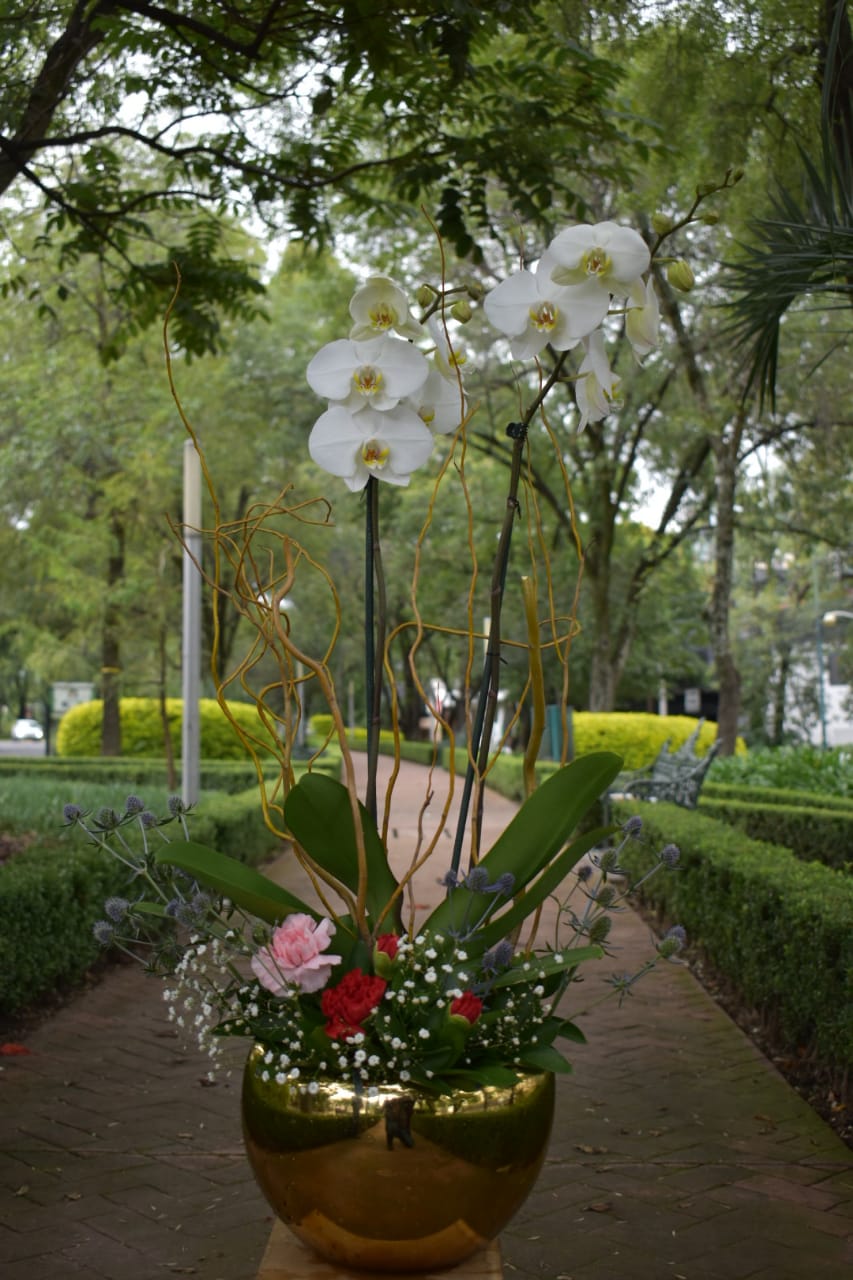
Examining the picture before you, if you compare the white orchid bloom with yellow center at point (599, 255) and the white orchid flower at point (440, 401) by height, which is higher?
the white orchid bloom with yellow center at point (599, 255)

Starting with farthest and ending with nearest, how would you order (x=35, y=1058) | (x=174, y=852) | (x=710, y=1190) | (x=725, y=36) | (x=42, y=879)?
(x=725, y=36), (x=42, y=879), (x=35, y=1058), (x=710, y=1190), (x=174, y=852)

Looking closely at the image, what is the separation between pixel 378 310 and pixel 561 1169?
275 centimetres

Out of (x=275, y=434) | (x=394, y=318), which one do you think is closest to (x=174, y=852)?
(x=394, y=318)

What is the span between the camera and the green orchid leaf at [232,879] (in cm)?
196

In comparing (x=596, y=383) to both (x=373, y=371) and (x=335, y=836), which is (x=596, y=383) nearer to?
(x=373, y=371)

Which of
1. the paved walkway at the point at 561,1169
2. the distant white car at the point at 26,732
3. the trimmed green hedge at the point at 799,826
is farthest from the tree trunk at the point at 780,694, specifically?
the distant white car at the point at 26,732

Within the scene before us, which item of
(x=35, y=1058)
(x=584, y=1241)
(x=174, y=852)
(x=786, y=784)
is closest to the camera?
(x=174, y=852)

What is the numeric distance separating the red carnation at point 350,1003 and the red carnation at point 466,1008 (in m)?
0.11

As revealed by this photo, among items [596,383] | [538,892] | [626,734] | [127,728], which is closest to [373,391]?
[596,383]

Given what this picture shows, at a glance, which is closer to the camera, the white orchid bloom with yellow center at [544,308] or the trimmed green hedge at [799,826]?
the white orchid bloom with yellow center at [544,308]

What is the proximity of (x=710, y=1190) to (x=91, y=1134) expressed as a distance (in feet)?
6.29

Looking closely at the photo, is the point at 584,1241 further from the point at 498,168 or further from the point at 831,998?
the point at 498,168

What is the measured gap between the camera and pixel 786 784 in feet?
44.4

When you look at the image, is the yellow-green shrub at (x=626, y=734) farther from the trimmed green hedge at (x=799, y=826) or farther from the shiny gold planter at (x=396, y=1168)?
the shiny gold planter at (x=396, y=1168)
